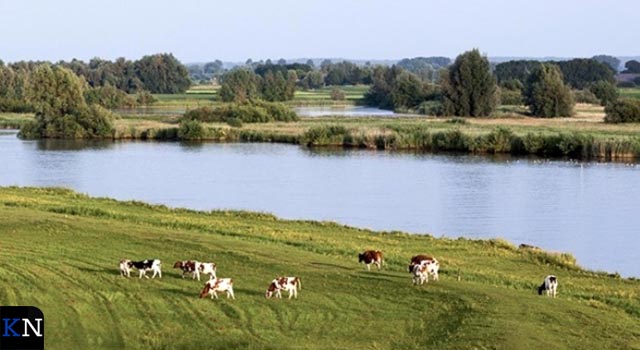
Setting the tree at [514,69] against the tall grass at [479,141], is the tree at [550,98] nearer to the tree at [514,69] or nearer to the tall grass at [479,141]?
the tall grass at [479,141]

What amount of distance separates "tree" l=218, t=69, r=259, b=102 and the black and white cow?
10653 cm

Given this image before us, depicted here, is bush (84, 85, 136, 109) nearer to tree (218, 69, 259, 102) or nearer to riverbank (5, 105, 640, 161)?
tree (218, 69, 259, 102)

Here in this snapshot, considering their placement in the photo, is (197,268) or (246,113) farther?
(246,113)

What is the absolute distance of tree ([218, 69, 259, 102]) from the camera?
129 meters

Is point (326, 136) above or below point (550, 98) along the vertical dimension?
below

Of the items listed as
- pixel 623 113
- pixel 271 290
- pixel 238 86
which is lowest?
pixel 623 113

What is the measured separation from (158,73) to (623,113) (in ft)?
319

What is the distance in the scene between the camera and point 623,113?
84625 mm

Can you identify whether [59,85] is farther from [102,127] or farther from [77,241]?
[77,241]

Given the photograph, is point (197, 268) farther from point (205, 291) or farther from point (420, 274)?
point (420, 274)

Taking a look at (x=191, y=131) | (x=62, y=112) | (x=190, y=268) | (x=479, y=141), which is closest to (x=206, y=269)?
(x=190, y=268)

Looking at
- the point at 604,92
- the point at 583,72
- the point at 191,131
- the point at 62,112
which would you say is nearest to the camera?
the point at 191,131

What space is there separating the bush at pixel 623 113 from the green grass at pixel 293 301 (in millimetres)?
59397

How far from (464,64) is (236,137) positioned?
997 inches
